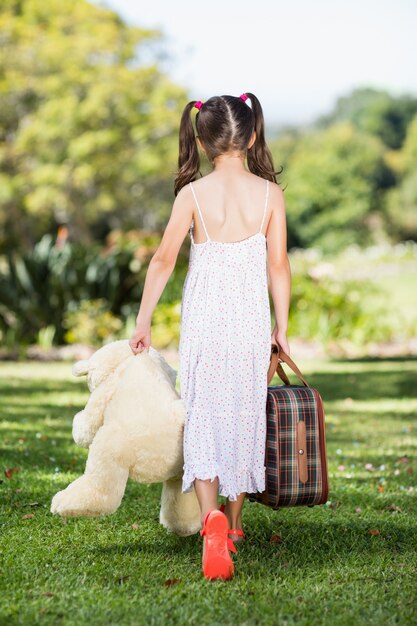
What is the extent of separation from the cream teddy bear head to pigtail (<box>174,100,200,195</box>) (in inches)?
27.6

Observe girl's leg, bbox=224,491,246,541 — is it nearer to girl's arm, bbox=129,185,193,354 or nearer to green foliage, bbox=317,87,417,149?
girl's arm, bbox=129,185,193,354

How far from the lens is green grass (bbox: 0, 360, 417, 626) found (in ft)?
10.0

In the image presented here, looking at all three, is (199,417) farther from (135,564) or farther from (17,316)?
(17,316)

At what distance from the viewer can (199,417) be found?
11.9 ft

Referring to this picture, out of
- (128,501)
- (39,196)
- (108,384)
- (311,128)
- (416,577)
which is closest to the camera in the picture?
(416,577)

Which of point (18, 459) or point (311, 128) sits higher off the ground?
point (311, 128)

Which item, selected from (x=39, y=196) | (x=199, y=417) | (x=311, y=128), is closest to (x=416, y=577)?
(x=199, y=417)

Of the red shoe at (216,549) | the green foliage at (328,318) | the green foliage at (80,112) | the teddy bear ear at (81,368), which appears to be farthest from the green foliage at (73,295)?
the green foliage at (80,112)

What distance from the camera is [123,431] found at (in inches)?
142

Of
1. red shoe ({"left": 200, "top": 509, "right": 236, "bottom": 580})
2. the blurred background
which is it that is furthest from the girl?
the blurred background

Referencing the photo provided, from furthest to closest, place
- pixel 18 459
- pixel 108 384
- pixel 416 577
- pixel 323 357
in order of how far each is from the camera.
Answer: pixel 323 357, pixel 18 459, pixel 108 384, pixel 416 577

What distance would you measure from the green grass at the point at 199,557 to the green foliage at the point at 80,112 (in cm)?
1948

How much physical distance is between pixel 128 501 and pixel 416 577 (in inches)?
67.7

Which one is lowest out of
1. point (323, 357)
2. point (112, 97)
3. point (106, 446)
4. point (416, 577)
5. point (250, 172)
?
point (323, 357)
